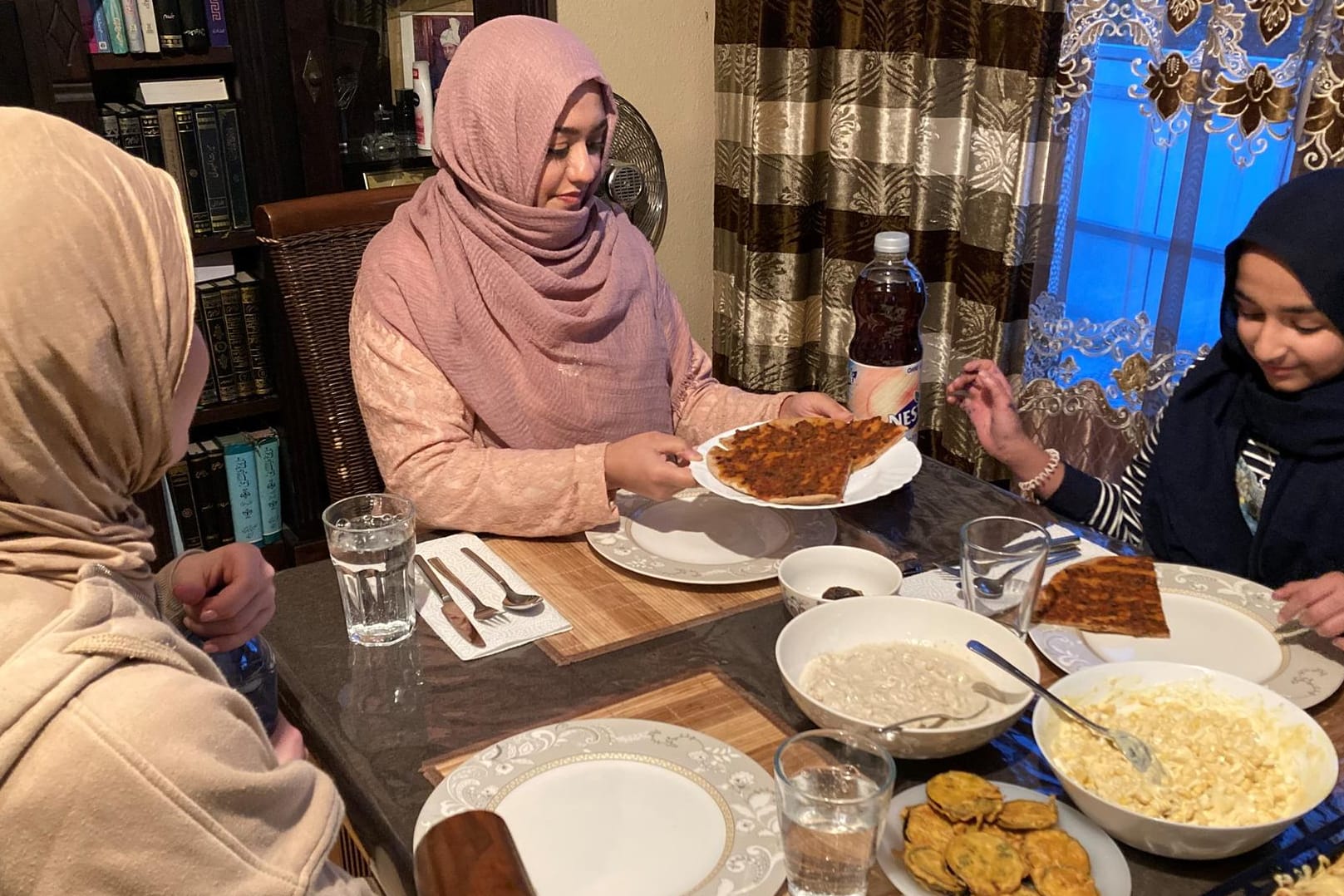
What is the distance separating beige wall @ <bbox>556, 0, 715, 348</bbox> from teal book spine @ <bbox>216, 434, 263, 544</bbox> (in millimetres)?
1308

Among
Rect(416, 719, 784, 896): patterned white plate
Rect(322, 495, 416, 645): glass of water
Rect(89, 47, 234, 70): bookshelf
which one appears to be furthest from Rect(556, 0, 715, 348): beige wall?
Rect(416, 719, 784, 896): patterned white plate

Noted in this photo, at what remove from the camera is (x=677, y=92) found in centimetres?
323

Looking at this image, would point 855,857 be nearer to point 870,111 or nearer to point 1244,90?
point 1244,90

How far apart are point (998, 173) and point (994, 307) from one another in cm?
31

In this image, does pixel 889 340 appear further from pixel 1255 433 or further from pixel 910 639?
pixel 910 639

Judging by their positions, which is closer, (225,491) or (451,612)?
(451,612)

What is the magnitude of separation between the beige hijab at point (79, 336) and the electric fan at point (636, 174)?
80.2 inches

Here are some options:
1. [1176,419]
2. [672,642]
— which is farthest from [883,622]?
[1176,419]

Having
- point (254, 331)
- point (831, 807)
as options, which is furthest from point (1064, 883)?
point (254, 331)

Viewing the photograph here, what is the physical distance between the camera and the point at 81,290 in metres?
0.82

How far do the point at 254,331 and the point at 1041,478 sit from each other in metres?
2.07

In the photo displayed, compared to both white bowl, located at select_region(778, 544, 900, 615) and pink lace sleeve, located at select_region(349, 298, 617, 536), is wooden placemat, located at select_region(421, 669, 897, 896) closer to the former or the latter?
white bowl, located at select_region(778, 544, 900, 615)

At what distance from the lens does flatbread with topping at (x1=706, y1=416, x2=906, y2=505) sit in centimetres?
137

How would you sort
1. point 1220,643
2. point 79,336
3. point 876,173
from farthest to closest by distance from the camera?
point 876,173 < point 1220,643 < point 79,336
